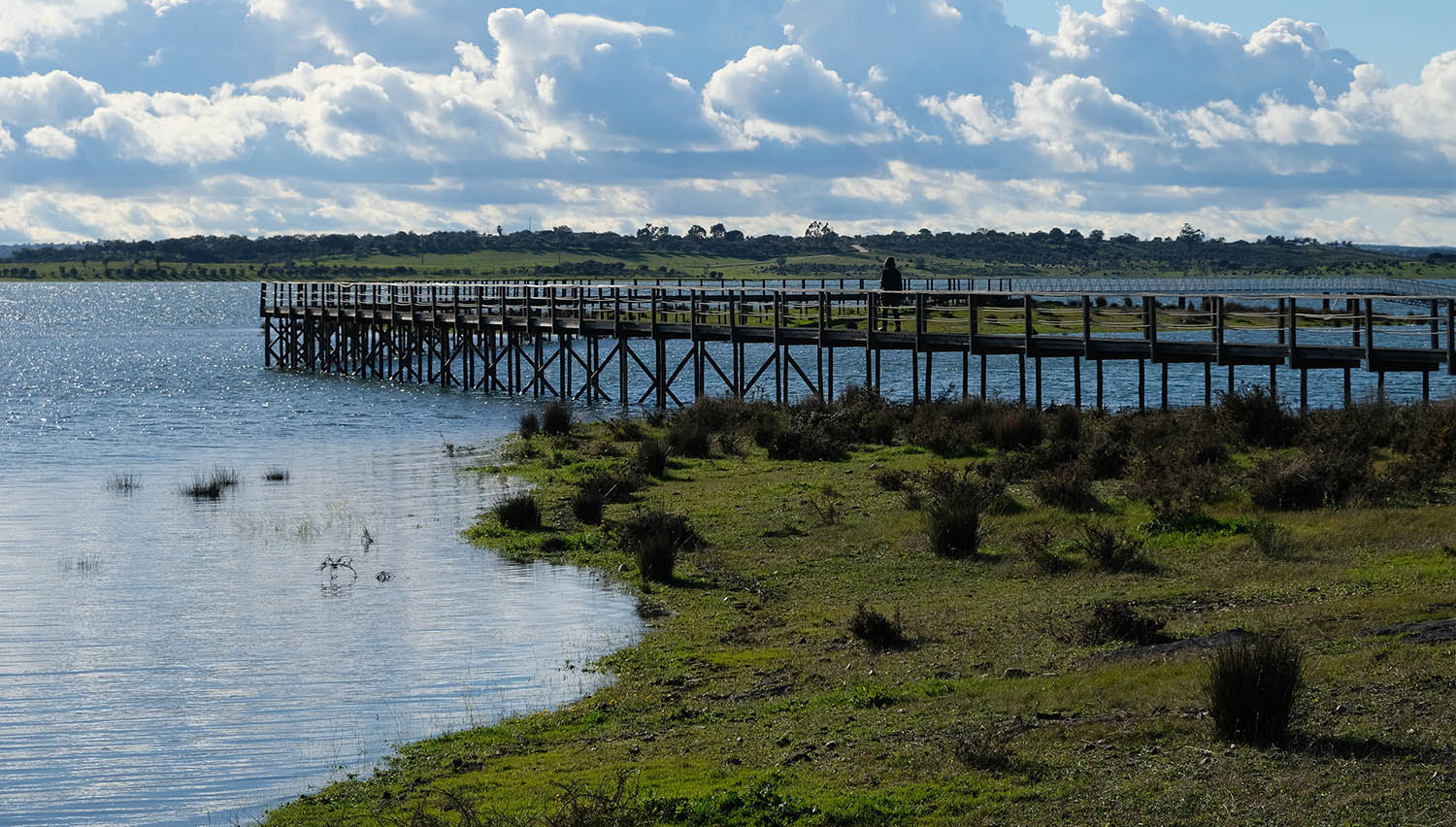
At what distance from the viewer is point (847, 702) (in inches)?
481

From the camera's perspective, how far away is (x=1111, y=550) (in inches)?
665

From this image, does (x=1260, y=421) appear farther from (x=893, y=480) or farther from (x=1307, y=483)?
(x=1307, y=483)

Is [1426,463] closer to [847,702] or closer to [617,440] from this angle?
[847,702]

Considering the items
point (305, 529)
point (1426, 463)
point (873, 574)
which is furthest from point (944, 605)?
point (305, 529)

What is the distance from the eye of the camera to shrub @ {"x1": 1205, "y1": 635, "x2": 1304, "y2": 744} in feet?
32.3

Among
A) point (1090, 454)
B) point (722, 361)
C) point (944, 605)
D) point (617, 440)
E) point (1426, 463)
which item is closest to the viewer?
point (944, 605)

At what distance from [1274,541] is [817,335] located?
22160 mm

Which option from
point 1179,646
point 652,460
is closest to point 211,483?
point 652,460

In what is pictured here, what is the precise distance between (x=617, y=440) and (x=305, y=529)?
10.5 metres

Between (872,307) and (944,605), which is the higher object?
(872,307)

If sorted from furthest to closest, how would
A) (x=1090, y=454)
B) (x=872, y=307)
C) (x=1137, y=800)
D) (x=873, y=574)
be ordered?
(x=872, y=307) < (x=1090, y=454) < (x=873, y=574) < (x=1137, y=800)

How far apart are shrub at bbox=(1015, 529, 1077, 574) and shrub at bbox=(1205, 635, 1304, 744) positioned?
7080mm

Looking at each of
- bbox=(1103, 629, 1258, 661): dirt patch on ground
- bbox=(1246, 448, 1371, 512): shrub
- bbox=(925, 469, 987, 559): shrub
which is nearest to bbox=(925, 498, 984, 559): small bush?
bbox=(925, 469, 987, 559): shrub

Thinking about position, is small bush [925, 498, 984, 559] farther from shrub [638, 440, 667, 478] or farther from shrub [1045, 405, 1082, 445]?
shrub [638, 440, 667, 478]
